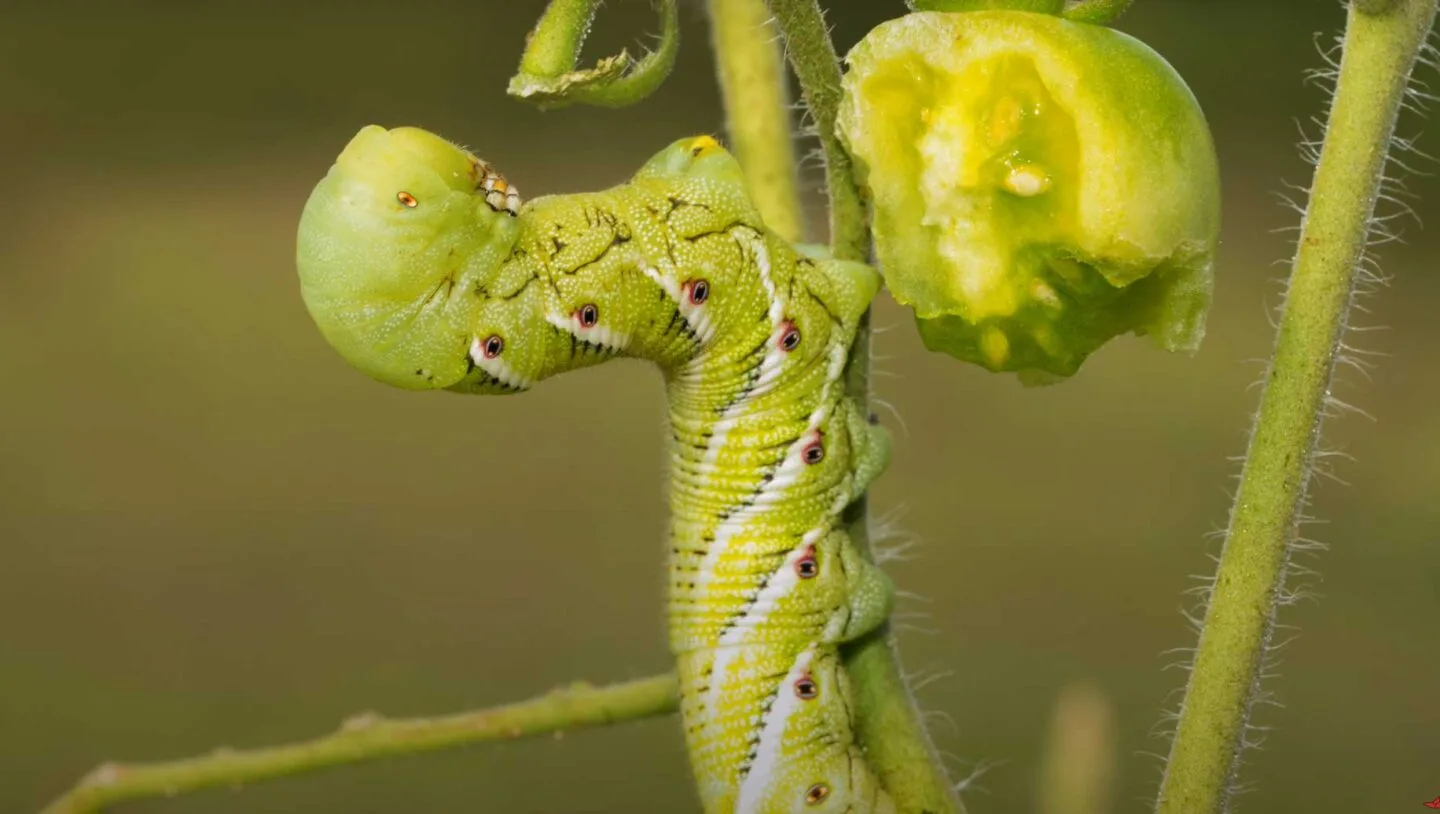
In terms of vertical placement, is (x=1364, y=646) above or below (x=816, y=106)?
below

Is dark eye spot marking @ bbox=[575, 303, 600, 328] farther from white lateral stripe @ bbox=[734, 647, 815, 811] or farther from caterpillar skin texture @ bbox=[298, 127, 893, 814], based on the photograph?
white lateral stripe @ bbox=[734, 647, 815, 811]

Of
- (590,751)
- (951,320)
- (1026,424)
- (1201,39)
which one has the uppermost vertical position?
(951,320)

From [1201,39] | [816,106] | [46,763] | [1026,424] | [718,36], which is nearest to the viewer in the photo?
[816,106]

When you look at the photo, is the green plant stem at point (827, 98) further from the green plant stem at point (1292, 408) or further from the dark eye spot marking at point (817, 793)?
the dark eye spot marking at point (817, 793)

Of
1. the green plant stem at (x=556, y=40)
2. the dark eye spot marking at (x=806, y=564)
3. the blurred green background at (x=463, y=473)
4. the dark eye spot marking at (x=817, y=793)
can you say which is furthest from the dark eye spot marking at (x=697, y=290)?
the blurred green background at (x=463, y=473)

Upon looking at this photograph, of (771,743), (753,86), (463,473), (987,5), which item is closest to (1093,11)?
(987,5)

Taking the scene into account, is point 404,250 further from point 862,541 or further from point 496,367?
point 862,541

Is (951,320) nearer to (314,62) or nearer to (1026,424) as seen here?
(1026,424)

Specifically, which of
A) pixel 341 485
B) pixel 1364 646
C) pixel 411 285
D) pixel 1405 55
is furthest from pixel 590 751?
pixel 1405 55
